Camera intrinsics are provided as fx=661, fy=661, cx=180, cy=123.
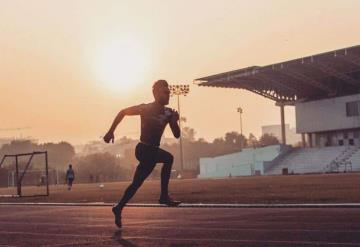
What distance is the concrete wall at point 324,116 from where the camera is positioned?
84169 mm

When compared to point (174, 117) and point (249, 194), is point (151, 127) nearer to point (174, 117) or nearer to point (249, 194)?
point (174, 117)

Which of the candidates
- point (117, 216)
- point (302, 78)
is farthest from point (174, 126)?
point (302, 78)

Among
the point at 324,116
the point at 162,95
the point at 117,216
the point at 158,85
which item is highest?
the point at 324,116

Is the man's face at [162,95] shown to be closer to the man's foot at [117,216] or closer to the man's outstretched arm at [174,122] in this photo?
the man's outstretched arm at [174,122]

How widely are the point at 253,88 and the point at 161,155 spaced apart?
79212 mm

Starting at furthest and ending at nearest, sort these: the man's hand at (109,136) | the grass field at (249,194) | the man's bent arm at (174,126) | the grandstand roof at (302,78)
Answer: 1. the grandstand roof at (302,78)
2. the grass field at (249,194)
3. the man's bent arm at (174,126)
4. the man's hand at (109,136)

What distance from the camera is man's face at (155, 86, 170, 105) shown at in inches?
381

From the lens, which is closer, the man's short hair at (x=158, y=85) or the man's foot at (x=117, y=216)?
the man's foot at (x=117, y=216)

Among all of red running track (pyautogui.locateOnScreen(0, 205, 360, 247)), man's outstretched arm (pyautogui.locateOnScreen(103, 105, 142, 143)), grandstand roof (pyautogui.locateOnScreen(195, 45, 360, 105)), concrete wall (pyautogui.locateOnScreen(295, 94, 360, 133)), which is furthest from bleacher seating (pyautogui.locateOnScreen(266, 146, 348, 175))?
man's outstretched arm (pyautogui.locateOnScreen(103, 105, 142, 143))

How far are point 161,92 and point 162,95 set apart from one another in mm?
50

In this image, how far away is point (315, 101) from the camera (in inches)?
3499

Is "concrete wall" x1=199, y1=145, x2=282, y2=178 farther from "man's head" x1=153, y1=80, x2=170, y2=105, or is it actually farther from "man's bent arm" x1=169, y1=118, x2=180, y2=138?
"man's head" x1=153, y1=80, x2=170, y2=105

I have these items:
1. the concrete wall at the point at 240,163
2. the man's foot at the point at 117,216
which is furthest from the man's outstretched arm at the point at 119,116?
the concrete wall at the point at 240,163

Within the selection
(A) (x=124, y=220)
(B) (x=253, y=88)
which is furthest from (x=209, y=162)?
(A) (x=124, y=220)
